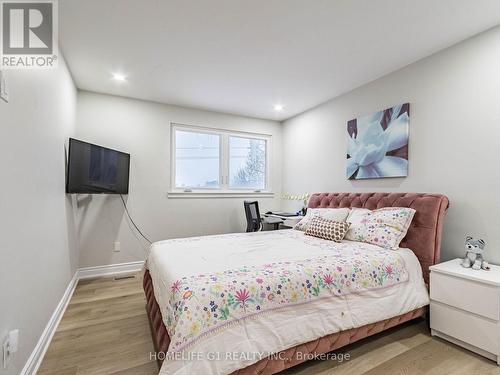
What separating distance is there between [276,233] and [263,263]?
1.17 meters

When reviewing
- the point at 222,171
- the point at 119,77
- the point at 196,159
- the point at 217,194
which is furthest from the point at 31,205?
the point at 222,171

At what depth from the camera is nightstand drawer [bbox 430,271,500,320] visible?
166 cm

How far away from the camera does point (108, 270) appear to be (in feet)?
11.2

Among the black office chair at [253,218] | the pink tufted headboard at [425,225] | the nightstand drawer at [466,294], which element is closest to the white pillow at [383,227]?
the pink tufted headboard at [425,225]

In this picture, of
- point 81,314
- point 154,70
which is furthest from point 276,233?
point 154,70

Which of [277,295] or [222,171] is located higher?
[222,171]

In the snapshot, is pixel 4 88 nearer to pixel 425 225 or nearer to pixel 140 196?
pixel 140 196

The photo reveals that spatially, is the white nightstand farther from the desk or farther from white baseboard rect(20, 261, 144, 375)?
white baseboard rect(20, 261, 144, 375)

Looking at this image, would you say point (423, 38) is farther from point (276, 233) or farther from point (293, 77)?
point (276, 233)

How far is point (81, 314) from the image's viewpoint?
231 centimetres

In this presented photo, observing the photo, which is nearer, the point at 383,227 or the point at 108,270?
the point at 383,227

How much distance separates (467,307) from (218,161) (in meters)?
3.55

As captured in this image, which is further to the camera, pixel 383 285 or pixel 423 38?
pixel 423 38

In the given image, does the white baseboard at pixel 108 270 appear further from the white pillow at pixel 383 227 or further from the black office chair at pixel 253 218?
the white pillow at pixel 383 227
